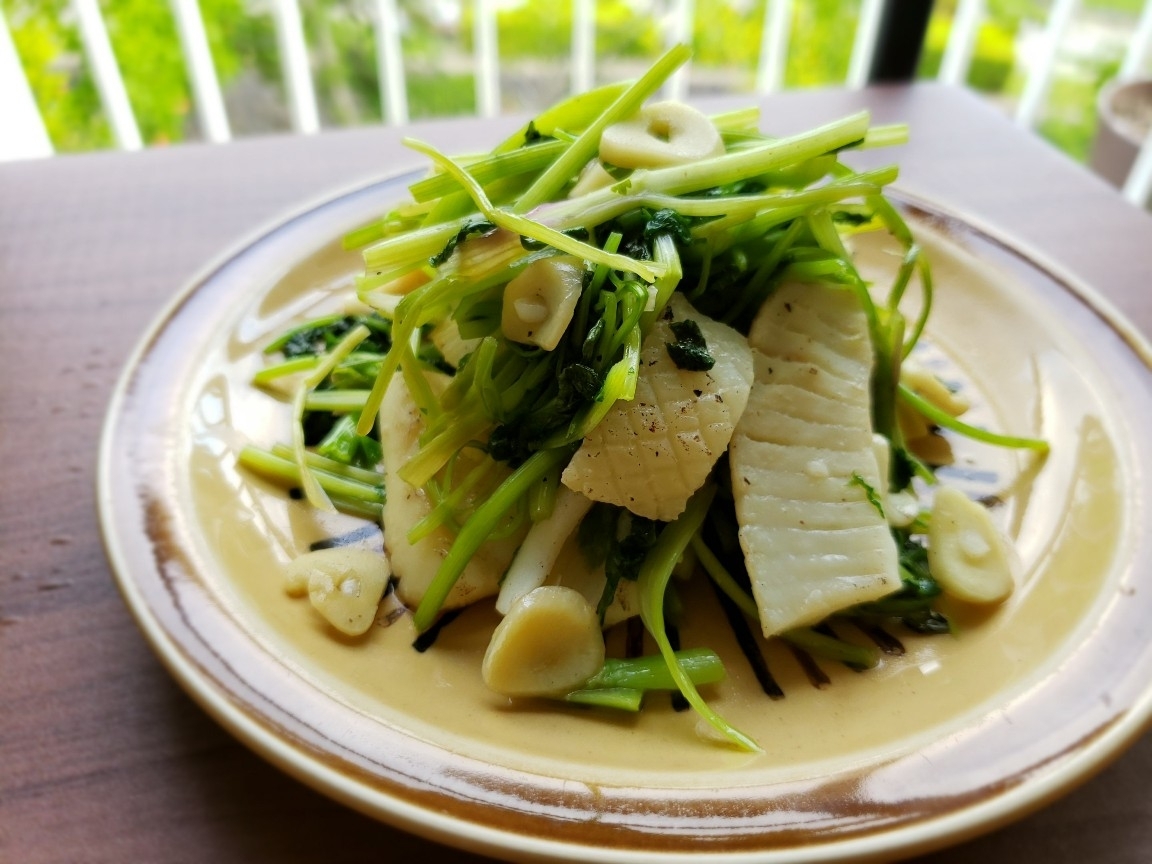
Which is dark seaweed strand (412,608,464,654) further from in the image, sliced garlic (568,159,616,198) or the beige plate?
sliced garlic (568,159,616,198)

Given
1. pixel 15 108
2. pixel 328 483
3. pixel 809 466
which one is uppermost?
pixel 809 466

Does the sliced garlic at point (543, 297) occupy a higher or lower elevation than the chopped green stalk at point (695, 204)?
lower

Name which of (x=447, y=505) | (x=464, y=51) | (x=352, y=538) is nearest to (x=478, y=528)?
(x=447, y=505)

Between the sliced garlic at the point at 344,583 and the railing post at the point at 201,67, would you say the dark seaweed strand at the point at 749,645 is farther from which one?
the railing post at the point at 201,67

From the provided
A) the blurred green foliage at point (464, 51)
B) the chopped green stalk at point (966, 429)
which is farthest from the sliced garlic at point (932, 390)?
the blurred green foliage at point (464, 51)

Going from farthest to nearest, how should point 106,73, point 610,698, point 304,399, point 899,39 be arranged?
1. point 106,73
2. point 899,39
3. point 304,399
4. point 610,698

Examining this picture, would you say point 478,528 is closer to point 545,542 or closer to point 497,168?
point 545,542
